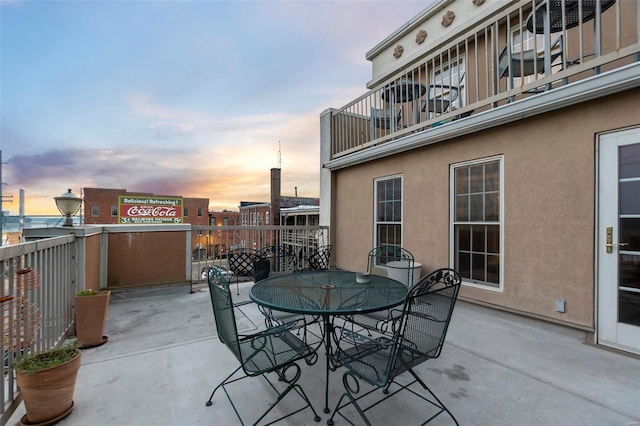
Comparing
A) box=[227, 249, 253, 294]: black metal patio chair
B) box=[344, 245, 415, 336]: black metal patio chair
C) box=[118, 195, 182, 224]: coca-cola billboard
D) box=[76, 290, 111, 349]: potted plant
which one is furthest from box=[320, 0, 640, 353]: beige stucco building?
box=[118, 195, 182, 224]: coca-cola billboard

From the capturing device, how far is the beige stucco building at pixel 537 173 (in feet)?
8.61

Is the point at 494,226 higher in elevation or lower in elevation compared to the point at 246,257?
higher

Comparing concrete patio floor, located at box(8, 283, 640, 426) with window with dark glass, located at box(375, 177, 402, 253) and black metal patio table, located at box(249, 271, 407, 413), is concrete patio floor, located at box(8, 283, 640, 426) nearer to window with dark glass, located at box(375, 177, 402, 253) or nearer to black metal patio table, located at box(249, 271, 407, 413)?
black metal patio table, located at box(249, 271, 407, 413)

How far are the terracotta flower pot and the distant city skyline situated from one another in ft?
10.9

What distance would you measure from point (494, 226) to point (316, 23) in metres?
5.69

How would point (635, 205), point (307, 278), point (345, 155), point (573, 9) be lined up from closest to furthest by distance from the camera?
point (635, 205) < point (307, 278) < point (573, 9) < point (345, 155)

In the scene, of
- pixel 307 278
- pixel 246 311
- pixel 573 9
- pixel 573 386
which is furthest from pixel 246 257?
pixel 573 9

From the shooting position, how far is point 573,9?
2.93 meters

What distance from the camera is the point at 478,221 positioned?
12.6ft

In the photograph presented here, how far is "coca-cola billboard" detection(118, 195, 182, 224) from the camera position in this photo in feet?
47.0

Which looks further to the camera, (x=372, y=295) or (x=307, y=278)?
(x=307, y=278)

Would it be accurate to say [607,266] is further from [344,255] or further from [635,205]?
[344,255]

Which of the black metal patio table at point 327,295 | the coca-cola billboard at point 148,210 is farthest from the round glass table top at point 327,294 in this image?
the coca-cola billboard at point 148,210

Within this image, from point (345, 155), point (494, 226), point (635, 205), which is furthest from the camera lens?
point (345, 155)
